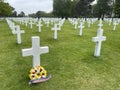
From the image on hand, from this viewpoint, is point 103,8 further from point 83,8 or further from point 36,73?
point 36,73

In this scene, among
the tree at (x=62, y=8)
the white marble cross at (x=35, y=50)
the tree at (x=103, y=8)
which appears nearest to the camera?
the white marble cross at (x=35, y=50)

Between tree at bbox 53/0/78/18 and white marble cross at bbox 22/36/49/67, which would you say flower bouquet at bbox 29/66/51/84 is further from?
tree at bbox 53/0/78/18

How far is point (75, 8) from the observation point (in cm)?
6312

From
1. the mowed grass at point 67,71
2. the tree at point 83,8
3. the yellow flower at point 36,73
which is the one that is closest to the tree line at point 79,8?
the tree at point 83,8

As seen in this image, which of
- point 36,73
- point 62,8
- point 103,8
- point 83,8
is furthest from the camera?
point 83,8

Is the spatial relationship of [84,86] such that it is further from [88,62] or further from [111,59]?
[111,59]

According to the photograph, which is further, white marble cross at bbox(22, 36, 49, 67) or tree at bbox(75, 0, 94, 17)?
tree at bbox(75, 0, 94, 17)

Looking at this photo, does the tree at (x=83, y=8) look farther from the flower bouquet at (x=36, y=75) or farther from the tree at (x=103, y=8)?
the flower bouquet at (x=36, y=75)

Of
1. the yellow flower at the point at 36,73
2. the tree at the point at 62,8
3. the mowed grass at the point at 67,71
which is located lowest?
the mowed grass at the point at 67,71

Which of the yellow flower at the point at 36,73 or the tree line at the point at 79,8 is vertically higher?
the tree line at the point at 79,8

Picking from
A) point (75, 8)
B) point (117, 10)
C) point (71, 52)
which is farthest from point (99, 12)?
point (71, 52)

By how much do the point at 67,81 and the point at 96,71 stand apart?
44.6 inches

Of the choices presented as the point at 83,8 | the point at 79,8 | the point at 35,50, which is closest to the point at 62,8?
the point at 79,8

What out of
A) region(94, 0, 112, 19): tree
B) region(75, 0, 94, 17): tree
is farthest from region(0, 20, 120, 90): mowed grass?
region(75, 0, 94, 17): tree
